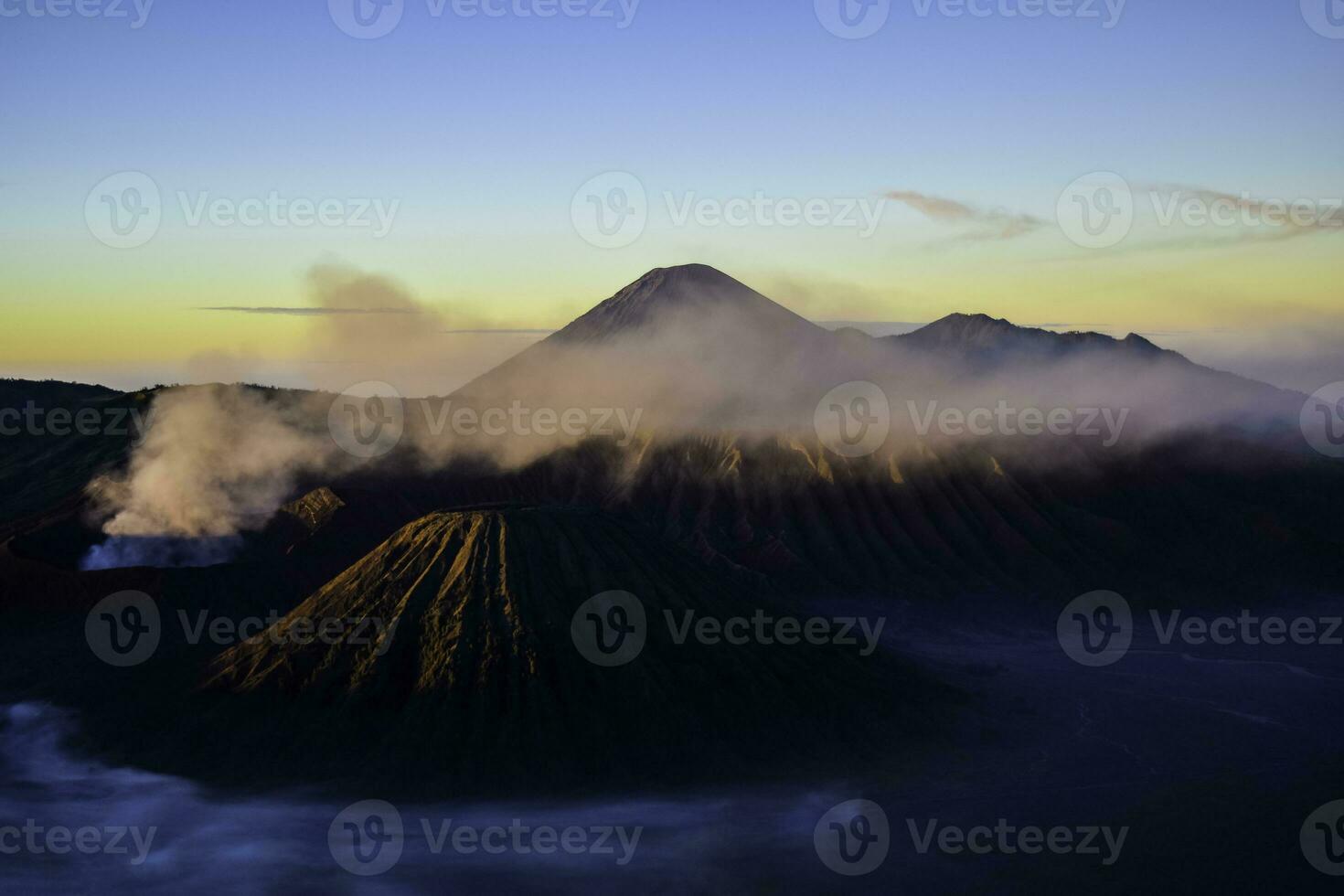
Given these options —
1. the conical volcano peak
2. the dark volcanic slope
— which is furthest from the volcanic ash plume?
the conical volcano peak

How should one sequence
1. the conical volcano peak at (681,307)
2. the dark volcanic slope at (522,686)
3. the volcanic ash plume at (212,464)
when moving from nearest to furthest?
1. the dark volcanic slope at (522,686)
2. the volcanic ash plume at (212,464)
3. the conical volcano peak at (681,307)

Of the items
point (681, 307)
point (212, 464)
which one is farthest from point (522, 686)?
point (681, 307)

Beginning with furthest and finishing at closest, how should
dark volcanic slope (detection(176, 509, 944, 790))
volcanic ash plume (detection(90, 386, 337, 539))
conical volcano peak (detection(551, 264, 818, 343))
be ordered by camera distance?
conical volcano peak (detection(551, 264, 818, 343)) → volcanic ash plume (detection(90, 386, 337, 539)) → dark volcanic slope (detection(176, 509, 944, 790))

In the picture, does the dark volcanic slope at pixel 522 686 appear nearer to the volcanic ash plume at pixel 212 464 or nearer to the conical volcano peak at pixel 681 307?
the volcanic ash plume at pixel 212 464

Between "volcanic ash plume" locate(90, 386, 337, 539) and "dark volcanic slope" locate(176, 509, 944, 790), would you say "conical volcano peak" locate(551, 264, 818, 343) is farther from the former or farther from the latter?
"dark volcanic slope" locate(176, 509, 944, 790)

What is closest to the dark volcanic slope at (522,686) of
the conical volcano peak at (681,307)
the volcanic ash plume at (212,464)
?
the volcanic ash plume at (212,464)

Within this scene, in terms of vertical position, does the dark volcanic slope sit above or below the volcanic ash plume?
below

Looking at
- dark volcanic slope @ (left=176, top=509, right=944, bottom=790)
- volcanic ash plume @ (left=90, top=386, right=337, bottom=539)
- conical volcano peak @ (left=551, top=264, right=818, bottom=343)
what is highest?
conical volcano peak @ (left=551, top=264, right=818, bottom=343)

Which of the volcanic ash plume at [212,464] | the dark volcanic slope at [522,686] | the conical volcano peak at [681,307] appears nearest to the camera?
the dark volcanic slope at [522,686]
